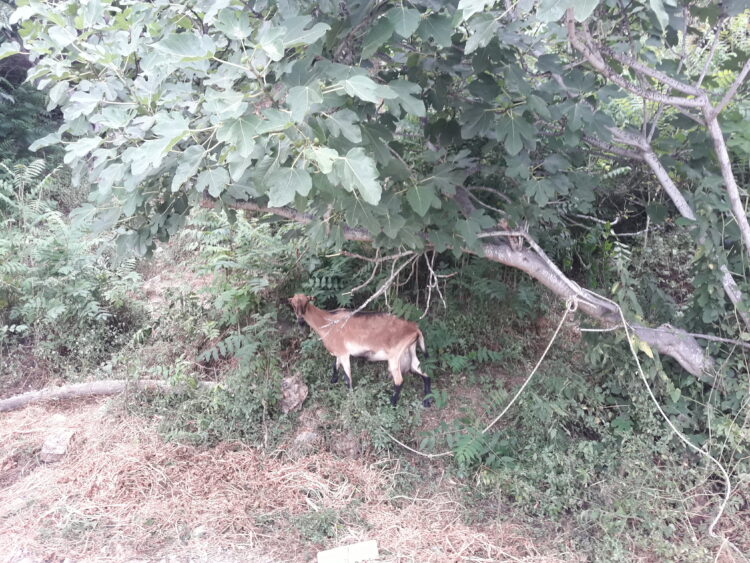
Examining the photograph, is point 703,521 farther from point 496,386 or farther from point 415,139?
point 415,139

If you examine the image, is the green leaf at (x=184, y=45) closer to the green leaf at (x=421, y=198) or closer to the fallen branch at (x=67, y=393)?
the green leaf at (x=421, y=198)

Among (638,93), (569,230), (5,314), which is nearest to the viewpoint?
(638,93)

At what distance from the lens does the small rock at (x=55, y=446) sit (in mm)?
4309

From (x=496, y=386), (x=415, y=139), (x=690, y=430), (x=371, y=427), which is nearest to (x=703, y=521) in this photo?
(x=690, y=430)

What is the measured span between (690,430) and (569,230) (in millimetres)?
2172

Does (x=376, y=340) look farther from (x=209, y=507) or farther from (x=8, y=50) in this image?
(x=8, y=50)

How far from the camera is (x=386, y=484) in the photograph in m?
3.84

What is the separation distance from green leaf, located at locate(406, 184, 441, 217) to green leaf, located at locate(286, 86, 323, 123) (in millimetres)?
1057

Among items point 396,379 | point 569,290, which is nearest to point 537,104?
point 569,290

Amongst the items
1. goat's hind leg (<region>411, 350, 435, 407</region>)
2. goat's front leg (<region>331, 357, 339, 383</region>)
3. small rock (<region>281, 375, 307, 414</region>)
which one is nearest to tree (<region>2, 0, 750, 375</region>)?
goat's hind leg (<region>411, 350, 435, 407</region>)

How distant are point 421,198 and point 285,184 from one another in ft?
3.43

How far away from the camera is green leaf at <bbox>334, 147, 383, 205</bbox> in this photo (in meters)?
1.99

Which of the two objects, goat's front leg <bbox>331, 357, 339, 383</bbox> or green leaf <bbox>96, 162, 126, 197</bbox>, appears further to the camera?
goat's front leg <bbox>331, 357, 339, 383</bbox>

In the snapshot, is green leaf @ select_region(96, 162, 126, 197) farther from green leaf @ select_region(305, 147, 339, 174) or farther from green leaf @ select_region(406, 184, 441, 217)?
green leaf @ select_region(406, 184, 441, 217)
